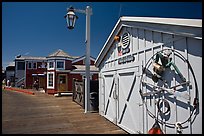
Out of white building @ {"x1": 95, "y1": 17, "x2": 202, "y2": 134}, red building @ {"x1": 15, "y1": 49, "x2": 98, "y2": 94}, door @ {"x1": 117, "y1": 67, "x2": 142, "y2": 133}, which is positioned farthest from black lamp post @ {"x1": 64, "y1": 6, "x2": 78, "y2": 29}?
red building @ {"x1": 15, "y1": 49, "x2": 98, "y2": 94}

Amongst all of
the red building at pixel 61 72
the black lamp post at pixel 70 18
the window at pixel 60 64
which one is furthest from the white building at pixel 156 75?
the window at pixel 60 64

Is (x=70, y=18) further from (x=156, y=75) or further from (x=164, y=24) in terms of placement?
(x=156, y=75)

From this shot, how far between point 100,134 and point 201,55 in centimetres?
367

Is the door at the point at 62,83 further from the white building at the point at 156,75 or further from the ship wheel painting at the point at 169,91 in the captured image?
the ship wheel painting at the point at 169,91

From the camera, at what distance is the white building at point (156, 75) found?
3217 mm

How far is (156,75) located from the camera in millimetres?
4027

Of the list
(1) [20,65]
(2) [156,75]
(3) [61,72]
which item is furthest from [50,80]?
(2) [156,75]

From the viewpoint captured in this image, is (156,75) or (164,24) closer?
(164,24)

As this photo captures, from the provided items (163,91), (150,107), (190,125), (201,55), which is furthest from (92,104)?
(201,55)

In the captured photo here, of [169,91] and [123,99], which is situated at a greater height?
[169,91]

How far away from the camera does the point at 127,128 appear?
17.9 feet

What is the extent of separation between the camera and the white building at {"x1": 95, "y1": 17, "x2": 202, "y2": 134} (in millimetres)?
3217

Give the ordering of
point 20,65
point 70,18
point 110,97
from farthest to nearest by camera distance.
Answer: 1. point 20,65
2. point 70,18
3. point 110,97

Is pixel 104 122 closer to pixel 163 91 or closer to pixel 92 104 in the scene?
pixel 92 104
